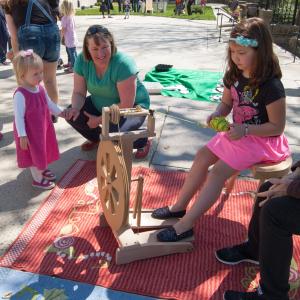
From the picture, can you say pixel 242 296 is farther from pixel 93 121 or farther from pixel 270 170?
pixel 93 121

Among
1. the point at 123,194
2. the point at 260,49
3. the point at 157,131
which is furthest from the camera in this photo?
the point at 157,131

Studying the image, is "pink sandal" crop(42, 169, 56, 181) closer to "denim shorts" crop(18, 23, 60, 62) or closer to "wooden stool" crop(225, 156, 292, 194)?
"denim shorts" crop(18, 23, 60, 62)

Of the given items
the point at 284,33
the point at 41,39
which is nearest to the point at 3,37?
the point at 41,39

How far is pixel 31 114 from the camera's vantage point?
2602mm

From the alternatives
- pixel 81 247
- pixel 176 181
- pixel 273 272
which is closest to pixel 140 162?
pixel 176 181

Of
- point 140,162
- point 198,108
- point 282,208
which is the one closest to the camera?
point 282,208

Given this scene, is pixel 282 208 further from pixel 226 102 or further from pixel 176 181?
pixel 176 181

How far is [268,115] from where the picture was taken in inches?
86.8

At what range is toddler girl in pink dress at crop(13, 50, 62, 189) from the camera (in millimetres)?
2539

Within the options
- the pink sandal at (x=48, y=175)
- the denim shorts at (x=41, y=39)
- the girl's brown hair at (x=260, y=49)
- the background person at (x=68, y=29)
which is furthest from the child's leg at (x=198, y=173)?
the background person at (x=68, y=29)

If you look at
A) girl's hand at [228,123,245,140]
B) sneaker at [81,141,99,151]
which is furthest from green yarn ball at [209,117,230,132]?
sneaker at [81,141,99,151]

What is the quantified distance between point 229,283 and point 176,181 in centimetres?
112

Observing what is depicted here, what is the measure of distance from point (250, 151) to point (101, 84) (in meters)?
1.40

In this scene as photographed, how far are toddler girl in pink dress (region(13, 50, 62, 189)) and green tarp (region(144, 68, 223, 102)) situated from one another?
264cm
